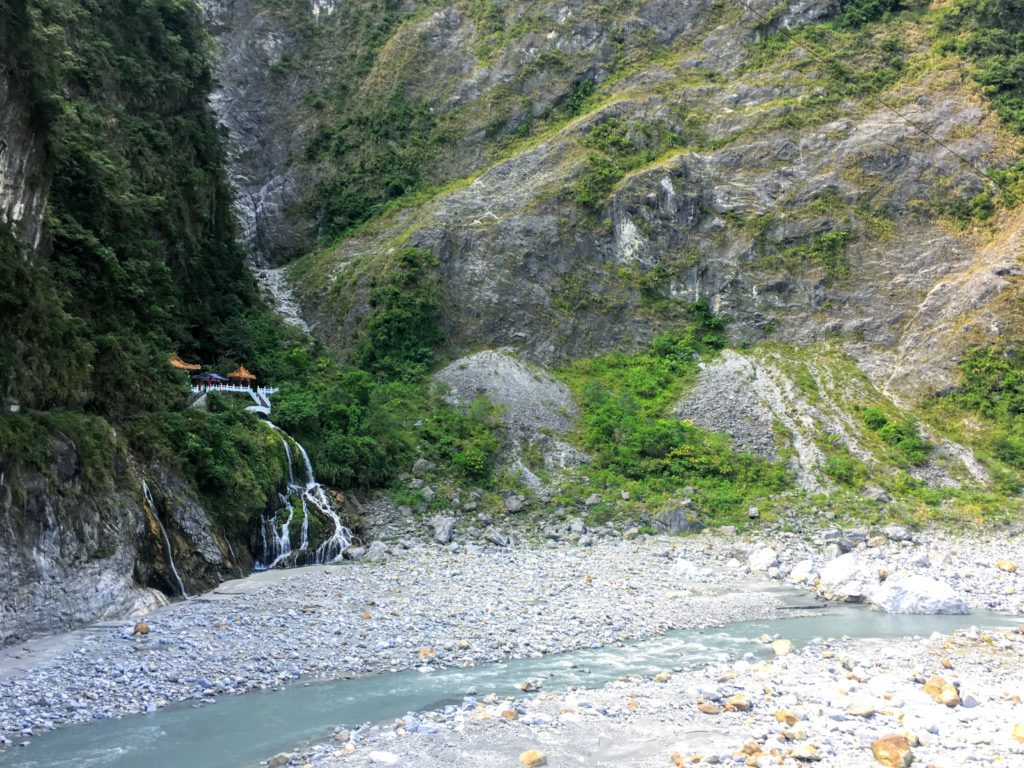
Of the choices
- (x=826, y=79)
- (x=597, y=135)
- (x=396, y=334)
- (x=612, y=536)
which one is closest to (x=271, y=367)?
(x=396, y=334)

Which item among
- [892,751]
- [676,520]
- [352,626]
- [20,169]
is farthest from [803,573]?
[20,169]

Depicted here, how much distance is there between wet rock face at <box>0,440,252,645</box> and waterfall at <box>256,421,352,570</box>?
2.75m

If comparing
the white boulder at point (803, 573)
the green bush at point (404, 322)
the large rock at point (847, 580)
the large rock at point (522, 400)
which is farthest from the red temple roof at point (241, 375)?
the large rock at point (847, 580)

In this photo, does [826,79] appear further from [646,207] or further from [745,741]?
[745,741]

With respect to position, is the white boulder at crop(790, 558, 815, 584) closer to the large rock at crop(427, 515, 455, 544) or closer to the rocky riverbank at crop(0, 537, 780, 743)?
the rocky riverbank at crop(0, 537, 780, 743)

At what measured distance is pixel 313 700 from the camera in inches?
469

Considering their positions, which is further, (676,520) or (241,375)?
(241,375)

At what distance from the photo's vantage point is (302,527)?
23562mm

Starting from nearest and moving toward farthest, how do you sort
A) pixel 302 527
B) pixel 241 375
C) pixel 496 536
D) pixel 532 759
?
pixel 532 759 < pixel 302 527 < pixel 496 536 < pixel 241 375

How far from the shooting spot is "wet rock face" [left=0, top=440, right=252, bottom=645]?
14.2 metres

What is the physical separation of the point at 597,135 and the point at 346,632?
4052 cm

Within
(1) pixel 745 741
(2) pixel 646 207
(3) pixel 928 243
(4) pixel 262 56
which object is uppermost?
(4) pixel 262 56

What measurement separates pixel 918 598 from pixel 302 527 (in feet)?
56.3

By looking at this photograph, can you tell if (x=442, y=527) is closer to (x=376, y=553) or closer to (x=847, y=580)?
(x=376, y=553)
